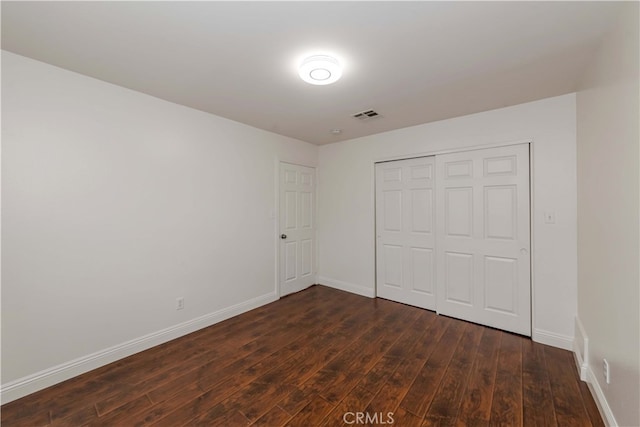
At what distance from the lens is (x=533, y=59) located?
1.98 meters

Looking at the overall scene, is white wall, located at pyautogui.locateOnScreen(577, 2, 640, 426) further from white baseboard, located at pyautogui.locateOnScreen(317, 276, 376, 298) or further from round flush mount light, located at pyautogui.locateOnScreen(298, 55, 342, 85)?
white baseboard, located at pyautogui.locateOnScreen(317, 276, 376, 298)

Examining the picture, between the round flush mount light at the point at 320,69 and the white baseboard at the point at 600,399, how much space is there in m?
2.85

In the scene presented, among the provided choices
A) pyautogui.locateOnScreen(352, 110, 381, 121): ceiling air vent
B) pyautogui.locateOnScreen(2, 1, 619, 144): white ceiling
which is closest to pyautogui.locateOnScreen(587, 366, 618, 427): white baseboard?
pyautogui.locateOnScreen(2, 1, 619, 144): white ceiling

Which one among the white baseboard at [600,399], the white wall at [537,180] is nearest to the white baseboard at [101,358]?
the white wall at [537,180]

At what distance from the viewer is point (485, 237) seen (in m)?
3.04

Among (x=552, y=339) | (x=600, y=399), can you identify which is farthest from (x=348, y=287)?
(x=600, y=399)

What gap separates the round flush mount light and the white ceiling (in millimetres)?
85

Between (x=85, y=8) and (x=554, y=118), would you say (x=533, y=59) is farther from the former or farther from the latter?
(x=85, y=8)

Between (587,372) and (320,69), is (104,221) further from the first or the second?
(587,372)

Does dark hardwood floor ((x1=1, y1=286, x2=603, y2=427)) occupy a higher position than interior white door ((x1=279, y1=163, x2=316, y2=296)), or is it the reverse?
interior white door ((x1=279, y1=163, x2=316, y2=296))

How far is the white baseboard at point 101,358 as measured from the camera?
6.22 ft

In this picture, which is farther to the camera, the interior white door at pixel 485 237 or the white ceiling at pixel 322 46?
the interior white door at pixel 485 237

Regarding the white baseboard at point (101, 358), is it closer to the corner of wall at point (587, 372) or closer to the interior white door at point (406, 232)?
the interior white door at point (406, 232)

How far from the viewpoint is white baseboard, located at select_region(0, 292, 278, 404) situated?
74.6 inches
